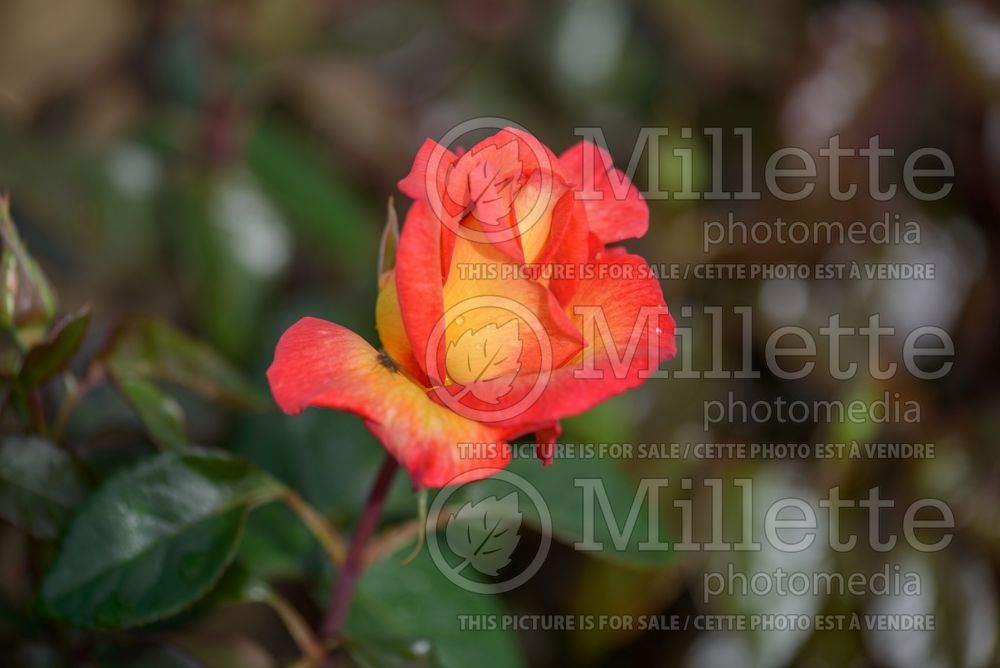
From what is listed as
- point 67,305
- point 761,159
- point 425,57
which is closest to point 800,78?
point 761,159

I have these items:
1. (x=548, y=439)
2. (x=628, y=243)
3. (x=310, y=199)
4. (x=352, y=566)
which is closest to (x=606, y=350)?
(x=548, y=439)

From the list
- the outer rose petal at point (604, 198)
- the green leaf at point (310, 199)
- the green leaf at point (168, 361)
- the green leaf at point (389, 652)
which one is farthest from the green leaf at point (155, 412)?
the green leaf at point (310, 199)

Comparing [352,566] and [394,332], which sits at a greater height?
[394,332]

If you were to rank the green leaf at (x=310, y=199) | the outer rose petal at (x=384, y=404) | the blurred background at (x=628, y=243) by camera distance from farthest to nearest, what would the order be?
the green leaf at (x=310, y=199)
the blurred background at (x=628, y=243)
the outer rose petal at (x=384, y=404)

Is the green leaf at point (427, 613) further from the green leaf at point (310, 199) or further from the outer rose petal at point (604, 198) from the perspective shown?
the green leaf at point (310, 199)

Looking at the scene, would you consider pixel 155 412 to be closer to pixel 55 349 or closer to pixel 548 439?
pixel 55 349

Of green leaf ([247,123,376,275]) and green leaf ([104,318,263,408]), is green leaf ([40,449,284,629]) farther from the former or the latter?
green leaf ([247,123,376,275])

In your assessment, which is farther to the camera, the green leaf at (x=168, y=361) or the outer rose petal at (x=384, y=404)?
the green leaf at (x=168, y=361)
